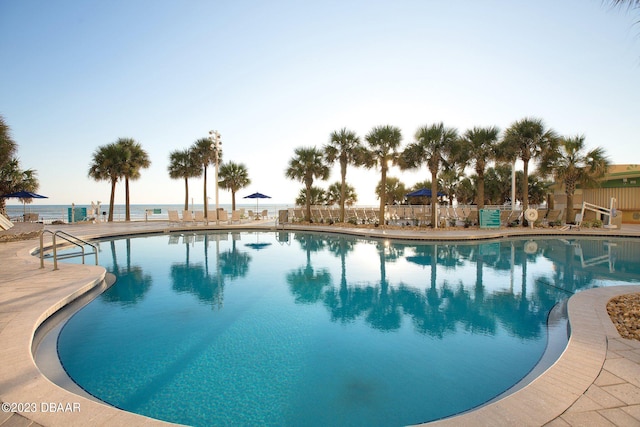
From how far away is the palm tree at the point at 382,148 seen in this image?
1905 centimetres

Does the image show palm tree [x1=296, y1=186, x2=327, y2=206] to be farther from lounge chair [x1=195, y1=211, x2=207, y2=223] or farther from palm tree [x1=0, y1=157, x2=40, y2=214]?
palm tree [x1=0, y1=157, x2=40, y2=214]

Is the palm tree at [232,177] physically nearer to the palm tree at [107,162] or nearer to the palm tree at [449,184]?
the palm tree at [107,162]

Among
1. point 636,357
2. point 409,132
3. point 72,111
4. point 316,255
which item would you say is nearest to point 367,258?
point 316,255

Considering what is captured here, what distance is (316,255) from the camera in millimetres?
11594

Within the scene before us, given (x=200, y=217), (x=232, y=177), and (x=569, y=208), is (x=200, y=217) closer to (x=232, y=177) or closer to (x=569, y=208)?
(x=232, y=177)

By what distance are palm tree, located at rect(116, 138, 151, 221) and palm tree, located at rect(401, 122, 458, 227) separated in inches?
770

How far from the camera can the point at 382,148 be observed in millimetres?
19281

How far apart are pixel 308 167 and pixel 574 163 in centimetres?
1683

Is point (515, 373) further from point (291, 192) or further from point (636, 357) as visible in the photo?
point (291, 192)

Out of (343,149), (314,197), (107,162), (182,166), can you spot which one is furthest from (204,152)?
(343,149)

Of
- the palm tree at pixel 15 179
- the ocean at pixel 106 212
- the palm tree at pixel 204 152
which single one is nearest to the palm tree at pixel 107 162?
the ocean at pixel 106 212

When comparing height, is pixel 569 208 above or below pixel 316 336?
above

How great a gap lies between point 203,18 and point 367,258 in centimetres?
1157

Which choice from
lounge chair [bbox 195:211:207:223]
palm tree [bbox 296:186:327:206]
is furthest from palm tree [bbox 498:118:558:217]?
lounge chair [bbox 195:211:207:223]
